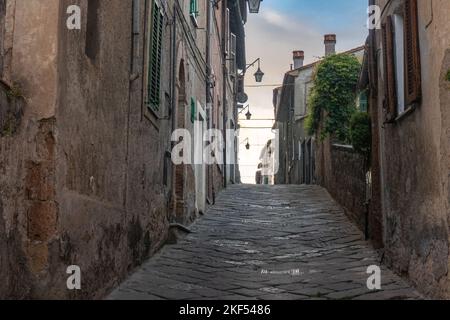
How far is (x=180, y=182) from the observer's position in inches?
394

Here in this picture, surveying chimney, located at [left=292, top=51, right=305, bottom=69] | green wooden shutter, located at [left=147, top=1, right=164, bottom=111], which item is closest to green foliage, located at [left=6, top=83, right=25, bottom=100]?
green wooden shutter, located at [left=147, top=1, right=164, bottom=111]

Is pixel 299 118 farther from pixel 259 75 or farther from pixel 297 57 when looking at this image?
pixel 297 57

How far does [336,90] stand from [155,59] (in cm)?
774

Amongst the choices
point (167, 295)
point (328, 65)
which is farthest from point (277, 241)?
point (328, 65)

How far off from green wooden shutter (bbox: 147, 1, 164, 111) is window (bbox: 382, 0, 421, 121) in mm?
2900

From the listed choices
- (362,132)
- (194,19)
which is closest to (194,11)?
(194,19)

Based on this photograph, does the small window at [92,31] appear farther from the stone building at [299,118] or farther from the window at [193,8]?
the stone building at [299,118]

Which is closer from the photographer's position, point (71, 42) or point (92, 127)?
point (71, 42)

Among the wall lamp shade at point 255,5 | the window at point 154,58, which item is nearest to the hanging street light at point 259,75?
the wall lamp shade at point 255,5

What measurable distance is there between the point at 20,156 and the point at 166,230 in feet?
15.5

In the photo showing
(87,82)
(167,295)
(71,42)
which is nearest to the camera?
(71,42)

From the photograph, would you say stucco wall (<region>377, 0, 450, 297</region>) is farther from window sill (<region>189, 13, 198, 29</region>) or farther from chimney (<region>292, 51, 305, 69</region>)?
chimney (<region>292, 51, 305, 69</region>)

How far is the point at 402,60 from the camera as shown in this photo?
6.80 metres
